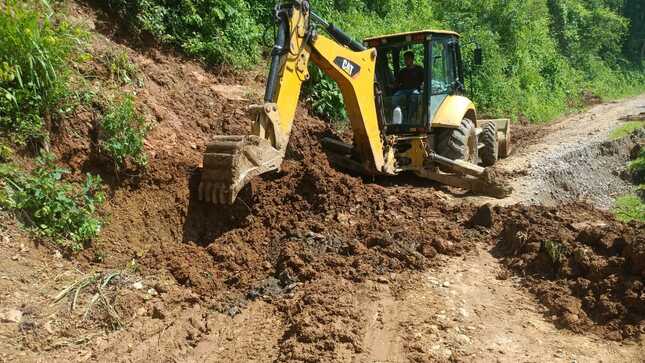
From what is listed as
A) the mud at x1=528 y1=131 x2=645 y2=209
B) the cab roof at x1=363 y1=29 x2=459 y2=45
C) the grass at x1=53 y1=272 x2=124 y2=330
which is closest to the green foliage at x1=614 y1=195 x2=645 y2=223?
the mud at x1=528 y1=131 x2=645 y2=209

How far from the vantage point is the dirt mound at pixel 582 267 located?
411 centimetres

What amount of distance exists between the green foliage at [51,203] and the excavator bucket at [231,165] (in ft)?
3.25

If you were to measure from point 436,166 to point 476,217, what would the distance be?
1.70m

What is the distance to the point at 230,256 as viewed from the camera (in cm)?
492

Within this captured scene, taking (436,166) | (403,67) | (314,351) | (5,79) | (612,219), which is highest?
(403,67)

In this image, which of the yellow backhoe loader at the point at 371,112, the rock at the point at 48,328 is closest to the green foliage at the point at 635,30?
the yellow backhoe loader at the point at 371,112

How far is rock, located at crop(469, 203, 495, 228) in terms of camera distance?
5.90 meters

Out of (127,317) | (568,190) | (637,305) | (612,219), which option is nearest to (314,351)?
(127,317)

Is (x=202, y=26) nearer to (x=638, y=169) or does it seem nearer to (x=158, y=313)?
(x=158, y=313)

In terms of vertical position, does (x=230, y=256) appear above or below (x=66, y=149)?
below

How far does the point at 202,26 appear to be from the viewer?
27.5 feet

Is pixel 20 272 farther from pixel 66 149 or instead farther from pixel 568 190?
pixel 568 190

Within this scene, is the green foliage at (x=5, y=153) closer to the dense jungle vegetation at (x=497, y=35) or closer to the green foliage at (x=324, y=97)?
the dense jungle vegetation at (x=497, y=35)

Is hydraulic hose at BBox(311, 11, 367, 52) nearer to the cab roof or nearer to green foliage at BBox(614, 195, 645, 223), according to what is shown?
the cab roof
